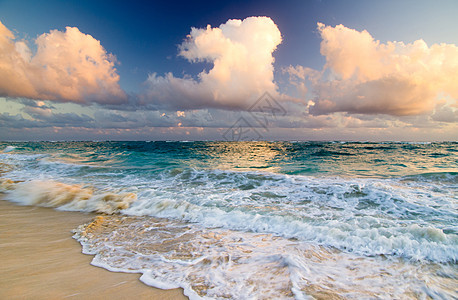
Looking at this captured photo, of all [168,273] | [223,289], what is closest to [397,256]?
[223,289]

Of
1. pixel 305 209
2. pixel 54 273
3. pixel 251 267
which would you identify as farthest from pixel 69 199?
pixel 305 209

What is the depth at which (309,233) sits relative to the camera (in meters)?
4.37

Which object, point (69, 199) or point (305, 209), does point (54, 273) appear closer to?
point (69, 199)

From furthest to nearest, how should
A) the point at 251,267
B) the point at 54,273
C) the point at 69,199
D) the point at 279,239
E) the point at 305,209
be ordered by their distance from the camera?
1. the point at 69,199
2. the point at 305,209
3. the point at 279,239
4. the point at 251,267
5. the point at 54,273

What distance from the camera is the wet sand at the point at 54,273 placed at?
2521 millimetres

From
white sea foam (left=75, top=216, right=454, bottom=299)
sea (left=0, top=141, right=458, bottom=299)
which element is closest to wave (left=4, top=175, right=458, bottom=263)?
sea (left=0, top=141, right=458, bottom=299)

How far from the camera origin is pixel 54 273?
292cm

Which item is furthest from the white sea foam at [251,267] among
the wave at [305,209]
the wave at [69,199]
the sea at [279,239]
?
the wave at [69,199]

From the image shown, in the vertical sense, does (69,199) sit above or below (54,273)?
below

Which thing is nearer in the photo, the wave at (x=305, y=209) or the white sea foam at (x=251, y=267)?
the white sea foam at (x=251, y=267)

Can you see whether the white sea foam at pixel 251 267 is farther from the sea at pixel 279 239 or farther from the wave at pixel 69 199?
the wave at pixel 69 199

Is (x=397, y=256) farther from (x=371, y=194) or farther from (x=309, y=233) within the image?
(x=371, y=194)

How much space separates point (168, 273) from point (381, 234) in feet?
13.4

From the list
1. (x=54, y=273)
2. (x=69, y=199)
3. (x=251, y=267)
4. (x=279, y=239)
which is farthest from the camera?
(x=69, y=199)
